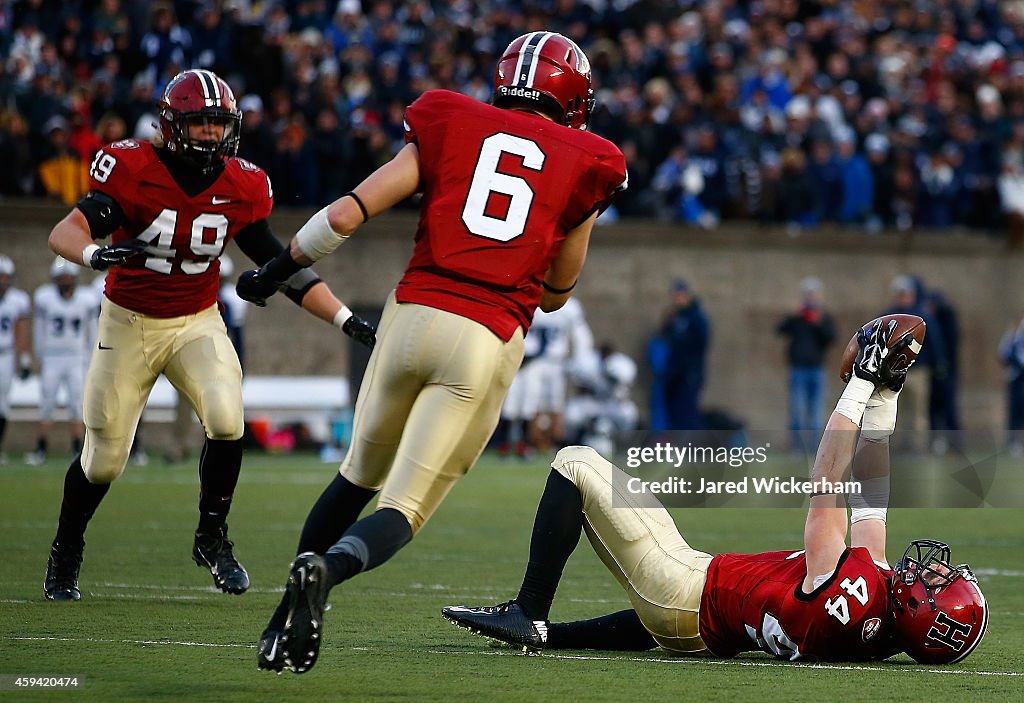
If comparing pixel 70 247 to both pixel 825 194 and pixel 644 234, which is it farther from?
A: pixel 825 194

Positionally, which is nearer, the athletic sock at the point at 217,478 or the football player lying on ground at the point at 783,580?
the football player lying on ground at the point at 783,580

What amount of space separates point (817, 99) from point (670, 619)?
50.4ft

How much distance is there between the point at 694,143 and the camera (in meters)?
18.2

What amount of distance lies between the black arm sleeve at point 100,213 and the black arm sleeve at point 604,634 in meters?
2.34

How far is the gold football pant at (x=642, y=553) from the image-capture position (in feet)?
15.9

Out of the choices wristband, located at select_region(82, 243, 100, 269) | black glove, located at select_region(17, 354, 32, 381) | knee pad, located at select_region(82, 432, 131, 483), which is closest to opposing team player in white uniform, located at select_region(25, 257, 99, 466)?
black glove, located at select_region(17, 354, 32, 381)

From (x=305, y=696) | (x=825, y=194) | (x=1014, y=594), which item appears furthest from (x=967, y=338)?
(x=305, y=696)

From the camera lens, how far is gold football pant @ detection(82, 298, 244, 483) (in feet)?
20.5

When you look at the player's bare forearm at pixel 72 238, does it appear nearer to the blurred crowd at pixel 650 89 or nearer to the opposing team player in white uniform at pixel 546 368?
the blurred crowd at pixel 650 89

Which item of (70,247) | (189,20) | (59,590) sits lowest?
(59,590)

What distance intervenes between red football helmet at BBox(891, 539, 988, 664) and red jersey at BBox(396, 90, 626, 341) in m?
1.33

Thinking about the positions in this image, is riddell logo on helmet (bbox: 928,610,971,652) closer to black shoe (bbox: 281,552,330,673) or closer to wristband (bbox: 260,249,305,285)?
black shoe (bbox: 281,552,330,673)

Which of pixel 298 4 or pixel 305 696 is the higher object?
pixel 298 4

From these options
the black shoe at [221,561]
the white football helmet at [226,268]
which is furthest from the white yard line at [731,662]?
the white football helmet at [226,268]
